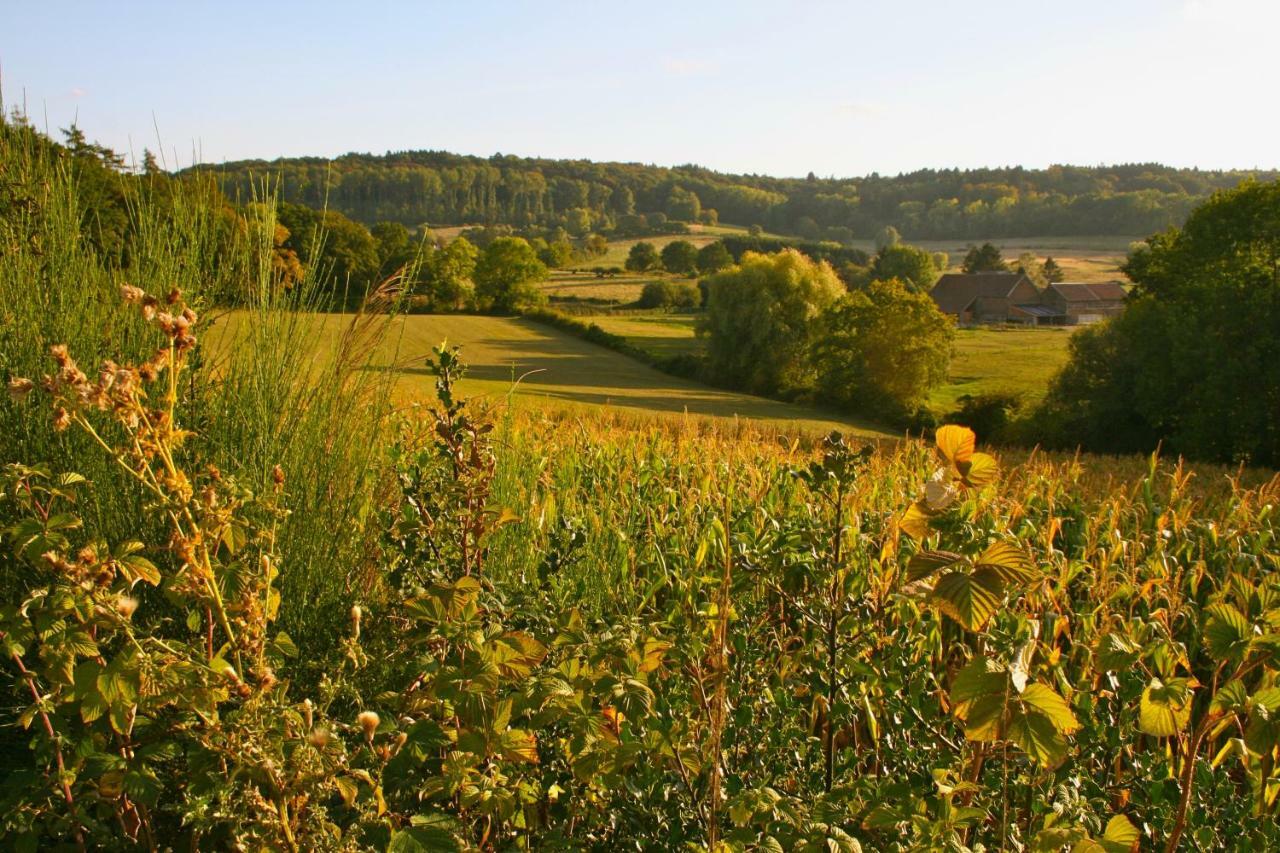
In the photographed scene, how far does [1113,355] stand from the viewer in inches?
1158

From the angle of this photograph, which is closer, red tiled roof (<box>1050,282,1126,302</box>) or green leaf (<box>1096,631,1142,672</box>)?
green leaf (<box>1096,631,1142,672</box>)

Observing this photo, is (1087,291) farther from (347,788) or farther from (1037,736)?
(347,788)

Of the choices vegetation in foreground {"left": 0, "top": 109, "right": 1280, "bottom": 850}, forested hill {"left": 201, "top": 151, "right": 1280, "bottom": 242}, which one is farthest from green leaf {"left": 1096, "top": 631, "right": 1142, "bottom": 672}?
forested hill {"left": 201, "top": 151, "right": 1280, "bottom": 242}

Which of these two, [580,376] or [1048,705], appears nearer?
[1048,705]

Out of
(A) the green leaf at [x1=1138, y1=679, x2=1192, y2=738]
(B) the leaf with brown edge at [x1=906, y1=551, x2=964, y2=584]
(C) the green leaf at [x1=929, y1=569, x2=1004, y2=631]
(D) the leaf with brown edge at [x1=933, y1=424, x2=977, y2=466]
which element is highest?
(D) the leaf with brown edge at [x1=933, y1=424, x2=977, y2=466]

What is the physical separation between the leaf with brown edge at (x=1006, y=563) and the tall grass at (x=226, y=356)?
1.70m

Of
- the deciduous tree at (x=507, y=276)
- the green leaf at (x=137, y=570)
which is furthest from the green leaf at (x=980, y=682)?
the deciduous tree at (x=507, y=276)

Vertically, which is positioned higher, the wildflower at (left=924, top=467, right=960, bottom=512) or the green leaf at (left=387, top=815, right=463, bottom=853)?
the wildflower at (left=924, top=467, right=960, bottom=512)

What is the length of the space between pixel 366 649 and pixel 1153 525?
192 inches

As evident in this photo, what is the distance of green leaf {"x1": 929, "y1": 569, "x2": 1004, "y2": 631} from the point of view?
47.3 inches

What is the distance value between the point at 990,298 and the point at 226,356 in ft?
223

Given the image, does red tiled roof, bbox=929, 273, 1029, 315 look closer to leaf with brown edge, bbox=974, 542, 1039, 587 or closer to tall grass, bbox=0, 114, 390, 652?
tall grass, bbox=0, 114, 390, 652

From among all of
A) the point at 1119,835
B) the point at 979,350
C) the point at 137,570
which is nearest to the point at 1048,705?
the point at 1119,835

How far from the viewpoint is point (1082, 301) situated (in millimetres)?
61531
